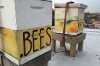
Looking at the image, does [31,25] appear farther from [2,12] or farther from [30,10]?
[2,12]

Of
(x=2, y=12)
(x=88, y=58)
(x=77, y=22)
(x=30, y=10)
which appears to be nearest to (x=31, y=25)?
(x=30, y=10)

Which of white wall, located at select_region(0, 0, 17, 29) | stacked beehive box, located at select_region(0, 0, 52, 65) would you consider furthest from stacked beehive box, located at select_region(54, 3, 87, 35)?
white wall, located at select_region(0, 0, 17, 29)

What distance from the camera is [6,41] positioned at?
690mm

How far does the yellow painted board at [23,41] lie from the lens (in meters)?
0.60

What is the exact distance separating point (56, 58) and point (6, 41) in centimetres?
89

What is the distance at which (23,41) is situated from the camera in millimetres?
626

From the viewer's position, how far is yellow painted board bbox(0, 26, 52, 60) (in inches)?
23.7

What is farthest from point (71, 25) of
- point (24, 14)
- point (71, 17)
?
point (24, 14)

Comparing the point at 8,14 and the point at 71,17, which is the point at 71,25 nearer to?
the point at 71,17

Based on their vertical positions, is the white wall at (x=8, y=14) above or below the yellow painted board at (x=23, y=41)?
above

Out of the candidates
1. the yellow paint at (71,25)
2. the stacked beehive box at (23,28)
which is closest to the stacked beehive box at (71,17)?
the yellow paint at (71,25)

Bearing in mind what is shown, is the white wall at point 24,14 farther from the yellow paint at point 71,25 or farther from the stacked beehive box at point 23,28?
the yellow paint at point 71,25

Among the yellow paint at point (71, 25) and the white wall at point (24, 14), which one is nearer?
the white wall at point (24, 14)

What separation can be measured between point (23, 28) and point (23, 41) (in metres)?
0.08
